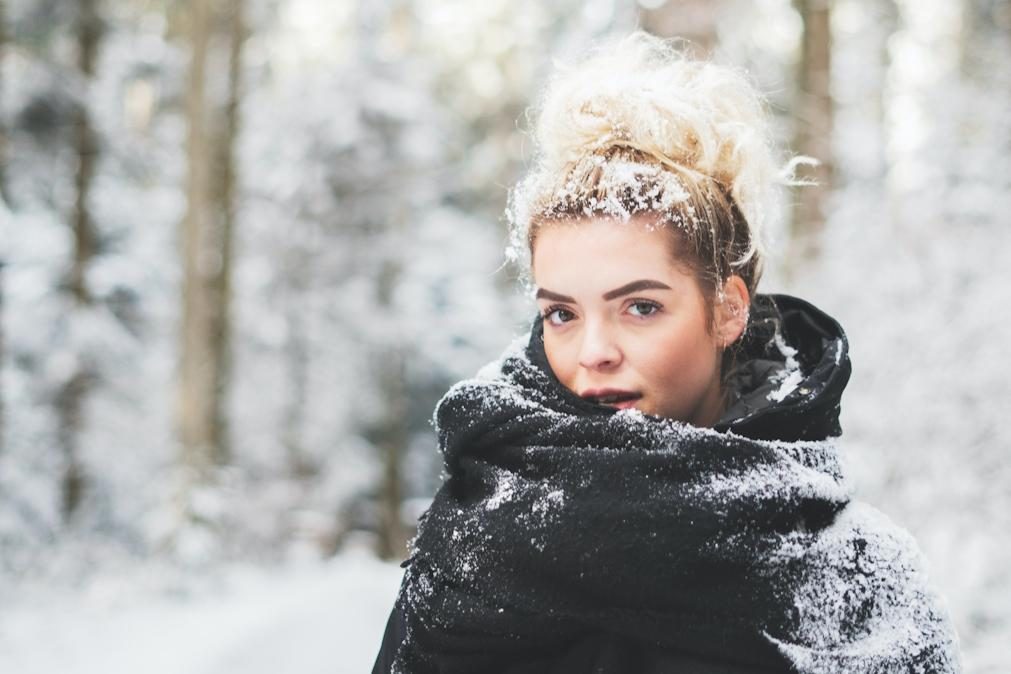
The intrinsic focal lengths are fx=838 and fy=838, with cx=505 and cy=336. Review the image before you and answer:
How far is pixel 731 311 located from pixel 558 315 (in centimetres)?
36

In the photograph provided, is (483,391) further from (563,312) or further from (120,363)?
(120,363)

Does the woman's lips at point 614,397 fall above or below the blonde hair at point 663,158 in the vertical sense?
below

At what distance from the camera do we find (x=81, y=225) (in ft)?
37.7

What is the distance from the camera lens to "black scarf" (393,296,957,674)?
1.37 m

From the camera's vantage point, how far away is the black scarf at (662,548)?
137cm

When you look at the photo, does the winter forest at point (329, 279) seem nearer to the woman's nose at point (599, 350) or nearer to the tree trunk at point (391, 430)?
the tree trunk at point (391, 430)

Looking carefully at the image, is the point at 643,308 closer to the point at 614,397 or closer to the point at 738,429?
the point at 614,397

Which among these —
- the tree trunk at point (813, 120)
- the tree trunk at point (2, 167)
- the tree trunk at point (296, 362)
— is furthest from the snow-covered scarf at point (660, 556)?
Answer: the tree trunk at point (296, 362)

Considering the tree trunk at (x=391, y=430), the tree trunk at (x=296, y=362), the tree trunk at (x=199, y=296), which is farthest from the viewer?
the tree trunk at (x=296, y=362)

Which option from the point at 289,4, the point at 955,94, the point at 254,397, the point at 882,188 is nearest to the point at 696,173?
the point at 882,188

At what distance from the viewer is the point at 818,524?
4.95 ft

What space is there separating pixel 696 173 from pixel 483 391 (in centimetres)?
57

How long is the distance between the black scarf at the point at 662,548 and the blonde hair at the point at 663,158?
330 mm

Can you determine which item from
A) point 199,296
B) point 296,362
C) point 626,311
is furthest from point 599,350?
point 296,362
